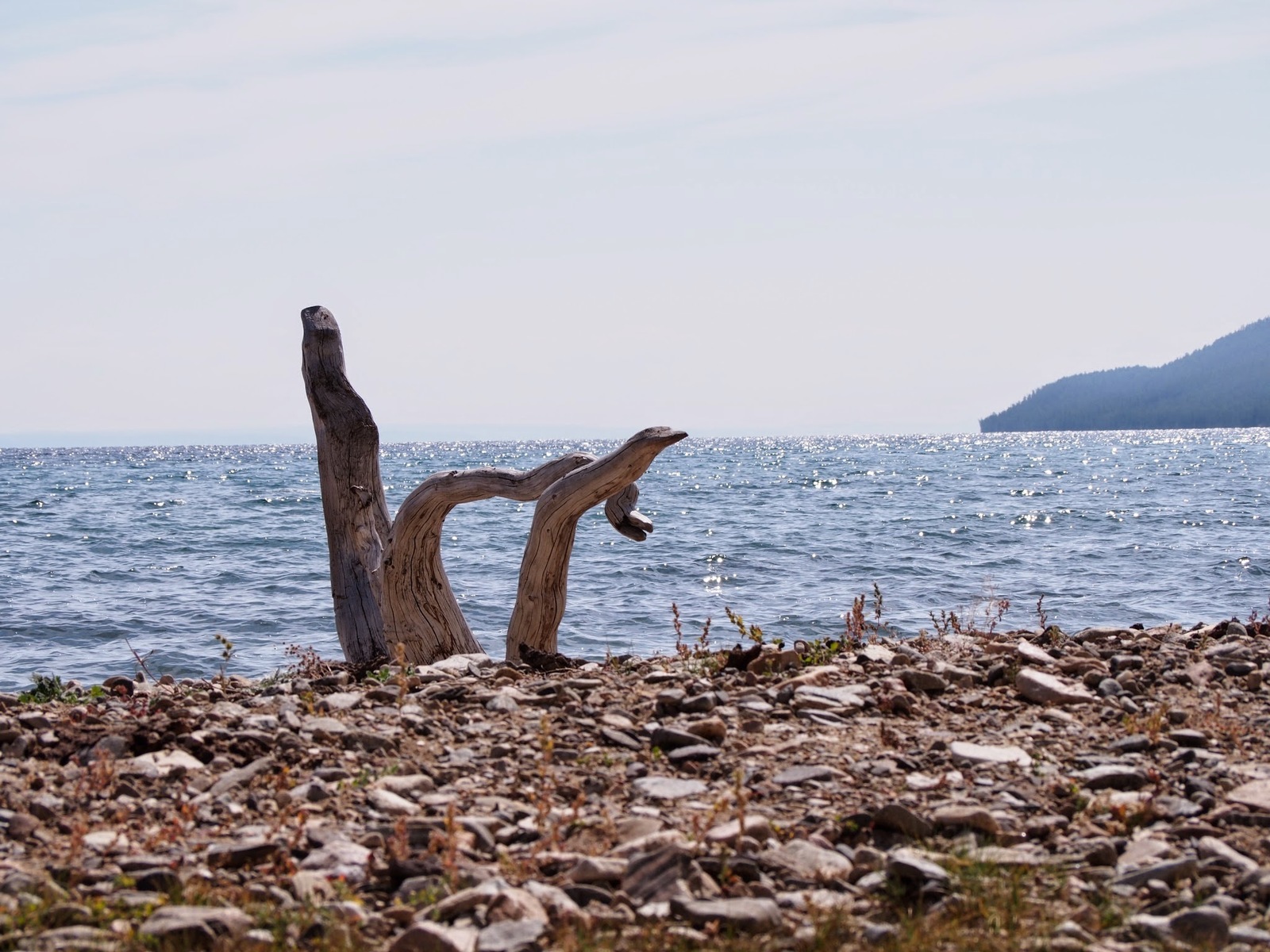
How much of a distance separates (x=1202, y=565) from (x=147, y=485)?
51.8 m

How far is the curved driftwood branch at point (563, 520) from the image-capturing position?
9.37 meters

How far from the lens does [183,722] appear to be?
5.84 meters

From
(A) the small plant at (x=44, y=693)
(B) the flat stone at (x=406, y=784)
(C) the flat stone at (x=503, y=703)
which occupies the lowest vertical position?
(A) the small plant at (x=44, y=693)

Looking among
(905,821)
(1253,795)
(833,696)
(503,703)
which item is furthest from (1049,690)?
(503,703)

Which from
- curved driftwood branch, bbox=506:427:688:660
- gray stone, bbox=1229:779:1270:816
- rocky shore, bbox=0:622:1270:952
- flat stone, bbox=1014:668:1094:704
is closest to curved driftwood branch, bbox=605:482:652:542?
curved driftwood branch, bbox=506:427:688:660

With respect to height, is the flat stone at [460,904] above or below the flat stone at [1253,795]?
above

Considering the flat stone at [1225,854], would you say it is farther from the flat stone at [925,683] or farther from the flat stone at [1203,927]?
the flat stone at [925,683]

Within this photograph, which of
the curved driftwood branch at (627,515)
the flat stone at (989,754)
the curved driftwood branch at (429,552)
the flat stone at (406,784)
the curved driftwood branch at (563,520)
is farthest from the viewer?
the curved driftwood branch at (429,552)

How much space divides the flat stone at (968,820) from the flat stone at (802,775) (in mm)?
658

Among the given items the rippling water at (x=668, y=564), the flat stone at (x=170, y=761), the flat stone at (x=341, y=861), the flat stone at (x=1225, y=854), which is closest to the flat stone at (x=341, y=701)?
the flat stone at (x=170, y=761)

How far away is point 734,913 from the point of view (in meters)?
3.74

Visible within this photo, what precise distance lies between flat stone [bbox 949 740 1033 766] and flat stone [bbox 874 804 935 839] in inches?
36.0

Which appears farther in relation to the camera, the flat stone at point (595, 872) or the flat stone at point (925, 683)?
the flat stone at point (925, 683)

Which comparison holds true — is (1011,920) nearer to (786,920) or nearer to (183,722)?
(786,920)
